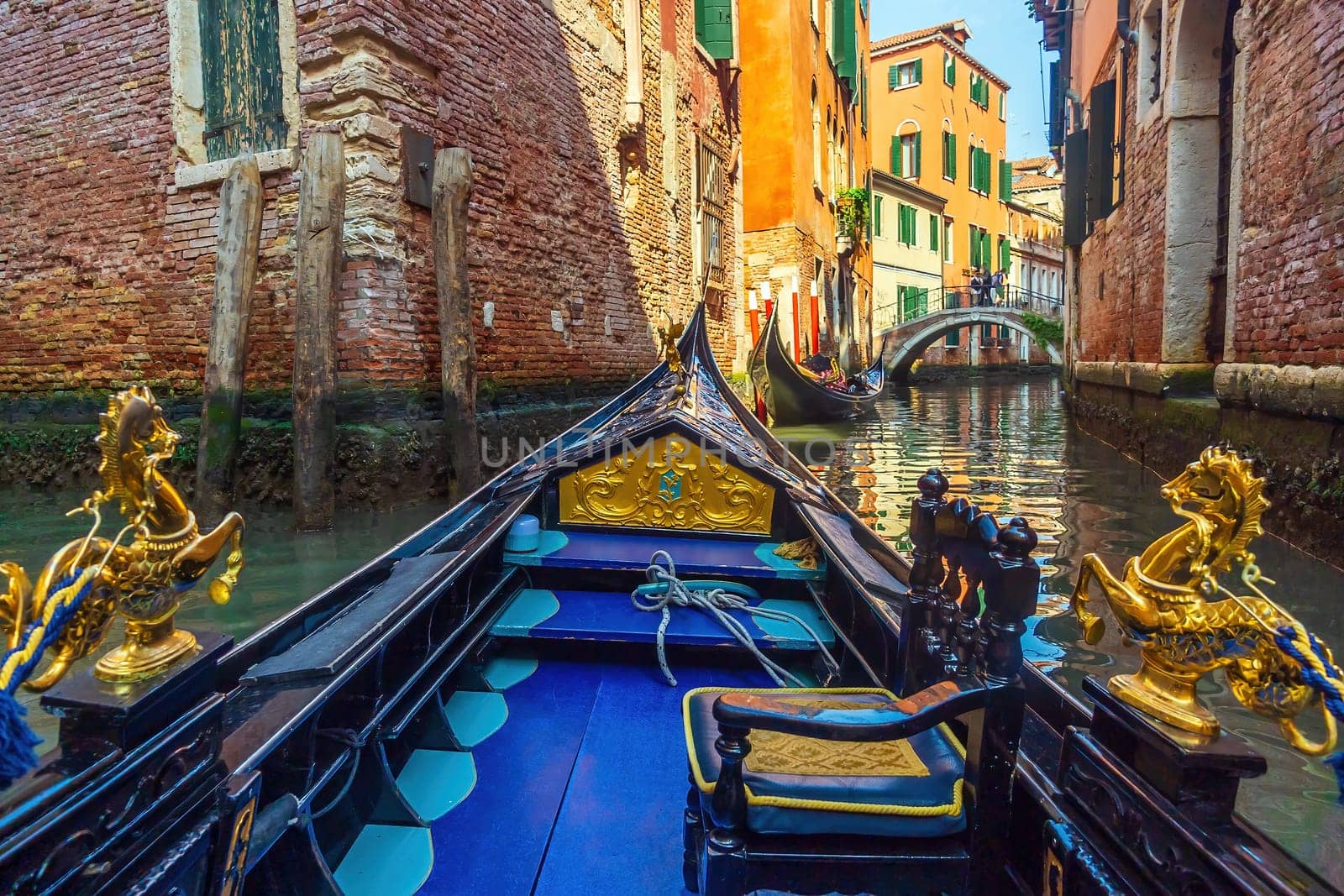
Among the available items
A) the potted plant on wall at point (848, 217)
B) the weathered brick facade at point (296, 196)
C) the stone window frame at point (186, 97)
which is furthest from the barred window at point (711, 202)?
the stone window frame at point (186, 97)

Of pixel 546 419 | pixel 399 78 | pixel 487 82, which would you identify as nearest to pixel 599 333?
pixel 546 419

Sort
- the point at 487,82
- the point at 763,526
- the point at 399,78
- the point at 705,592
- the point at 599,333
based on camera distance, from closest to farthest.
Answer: the point at 705,592 < the point at 763,526 < the point at 399,78 < the point at 487,82 < the point at 599,333

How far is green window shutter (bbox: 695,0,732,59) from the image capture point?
7984mm

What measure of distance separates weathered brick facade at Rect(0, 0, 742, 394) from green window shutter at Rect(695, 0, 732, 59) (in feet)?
10.1

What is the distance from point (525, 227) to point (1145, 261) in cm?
399

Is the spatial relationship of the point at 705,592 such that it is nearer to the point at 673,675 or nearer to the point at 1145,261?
the point at 673,675

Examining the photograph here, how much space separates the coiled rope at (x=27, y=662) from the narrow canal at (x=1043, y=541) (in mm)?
1009

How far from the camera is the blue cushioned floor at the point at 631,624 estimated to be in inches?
57.8

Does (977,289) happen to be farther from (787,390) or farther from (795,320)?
(787,390)

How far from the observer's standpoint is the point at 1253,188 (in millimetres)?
3115

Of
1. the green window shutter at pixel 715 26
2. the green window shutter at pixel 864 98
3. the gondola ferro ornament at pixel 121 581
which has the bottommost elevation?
the gondola ferro ornament at pixel 121 581

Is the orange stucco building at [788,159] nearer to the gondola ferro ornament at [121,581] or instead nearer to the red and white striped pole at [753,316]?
the red and white striped pole at [753,316]

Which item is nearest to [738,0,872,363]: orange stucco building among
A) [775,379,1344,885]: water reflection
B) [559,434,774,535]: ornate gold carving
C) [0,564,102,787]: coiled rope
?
[775,379,1344,885]: water reflection

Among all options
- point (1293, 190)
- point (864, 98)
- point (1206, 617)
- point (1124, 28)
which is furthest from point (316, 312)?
point (864, 98)
